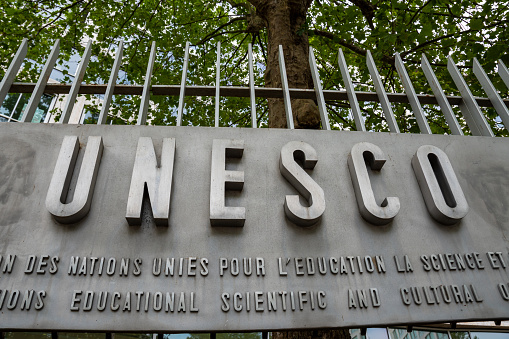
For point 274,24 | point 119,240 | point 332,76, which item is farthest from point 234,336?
point 119,240

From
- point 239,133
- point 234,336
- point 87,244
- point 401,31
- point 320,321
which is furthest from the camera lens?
point 234,336

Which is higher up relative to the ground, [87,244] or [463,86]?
[463,86]

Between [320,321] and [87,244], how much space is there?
1560 mm

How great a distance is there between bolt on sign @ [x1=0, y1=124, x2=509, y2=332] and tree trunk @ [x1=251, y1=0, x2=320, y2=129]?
54.4 inches

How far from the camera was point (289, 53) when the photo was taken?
5805 mm

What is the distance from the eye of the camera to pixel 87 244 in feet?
7.87

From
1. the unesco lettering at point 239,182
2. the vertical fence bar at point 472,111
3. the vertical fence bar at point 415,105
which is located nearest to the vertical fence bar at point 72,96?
the unesco lettering at point 239,182

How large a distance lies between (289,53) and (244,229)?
4003mm

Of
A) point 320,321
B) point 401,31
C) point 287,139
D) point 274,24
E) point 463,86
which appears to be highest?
point 274,24

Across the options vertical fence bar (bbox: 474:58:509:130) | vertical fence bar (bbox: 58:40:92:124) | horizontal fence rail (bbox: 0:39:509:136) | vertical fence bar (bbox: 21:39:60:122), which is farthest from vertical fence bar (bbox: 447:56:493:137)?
vertical fence bar (bbox: 21:39:60:122)

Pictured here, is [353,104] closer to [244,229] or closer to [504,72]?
[244,229]

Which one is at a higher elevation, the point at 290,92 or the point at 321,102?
the point at 290,92

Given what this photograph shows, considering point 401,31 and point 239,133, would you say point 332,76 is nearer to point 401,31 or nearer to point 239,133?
point 401,31

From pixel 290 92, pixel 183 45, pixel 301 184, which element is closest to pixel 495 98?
pixel 290 92
